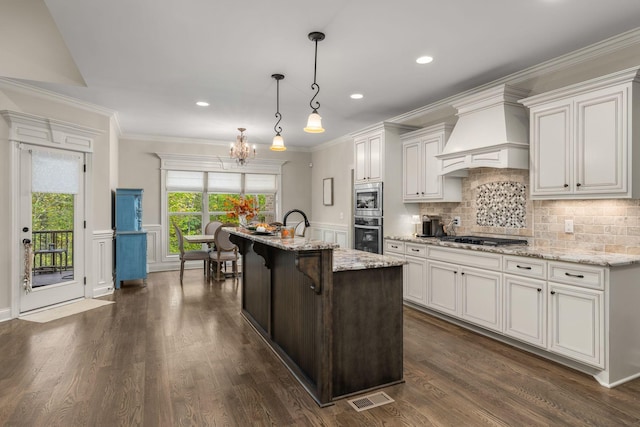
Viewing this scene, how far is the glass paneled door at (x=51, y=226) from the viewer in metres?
4.36

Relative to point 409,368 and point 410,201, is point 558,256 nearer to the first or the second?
point 409,368

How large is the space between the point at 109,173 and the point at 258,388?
4.35 metres

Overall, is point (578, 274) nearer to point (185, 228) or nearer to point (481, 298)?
point (481, 298)

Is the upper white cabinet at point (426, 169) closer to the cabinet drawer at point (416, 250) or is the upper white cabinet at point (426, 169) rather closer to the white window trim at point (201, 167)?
the cabinet drawer at point (416, 250)

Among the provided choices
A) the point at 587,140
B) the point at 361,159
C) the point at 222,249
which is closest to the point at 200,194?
the point at 222,249

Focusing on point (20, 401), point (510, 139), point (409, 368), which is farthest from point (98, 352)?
point (510, 139)

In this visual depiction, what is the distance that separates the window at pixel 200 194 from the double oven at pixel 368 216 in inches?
96.5

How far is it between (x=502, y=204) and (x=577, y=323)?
5.34 ft

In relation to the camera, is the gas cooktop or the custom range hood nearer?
the custom range hood

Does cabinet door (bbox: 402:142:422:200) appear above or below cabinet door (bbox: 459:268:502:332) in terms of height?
above

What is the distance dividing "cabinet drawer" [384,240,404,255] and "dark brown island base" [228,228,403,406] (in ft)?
6.45

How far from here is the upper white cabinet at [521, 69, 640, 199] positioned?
9.24 ft

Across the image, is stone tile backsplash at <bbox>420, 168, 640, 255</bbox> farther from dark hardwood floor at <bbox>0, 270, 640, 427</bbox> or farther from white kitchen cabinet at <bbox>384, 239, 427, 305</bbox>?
dark hardwood floor at <bbox>0, 270, 640, 427</bbox>

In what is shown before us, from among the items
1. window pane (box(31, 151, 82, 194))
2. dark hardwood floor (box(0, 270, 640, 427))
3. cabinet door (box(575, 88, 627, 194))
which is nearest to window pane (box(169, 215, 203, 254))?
window pane (box(31, 151, 82, 194))
